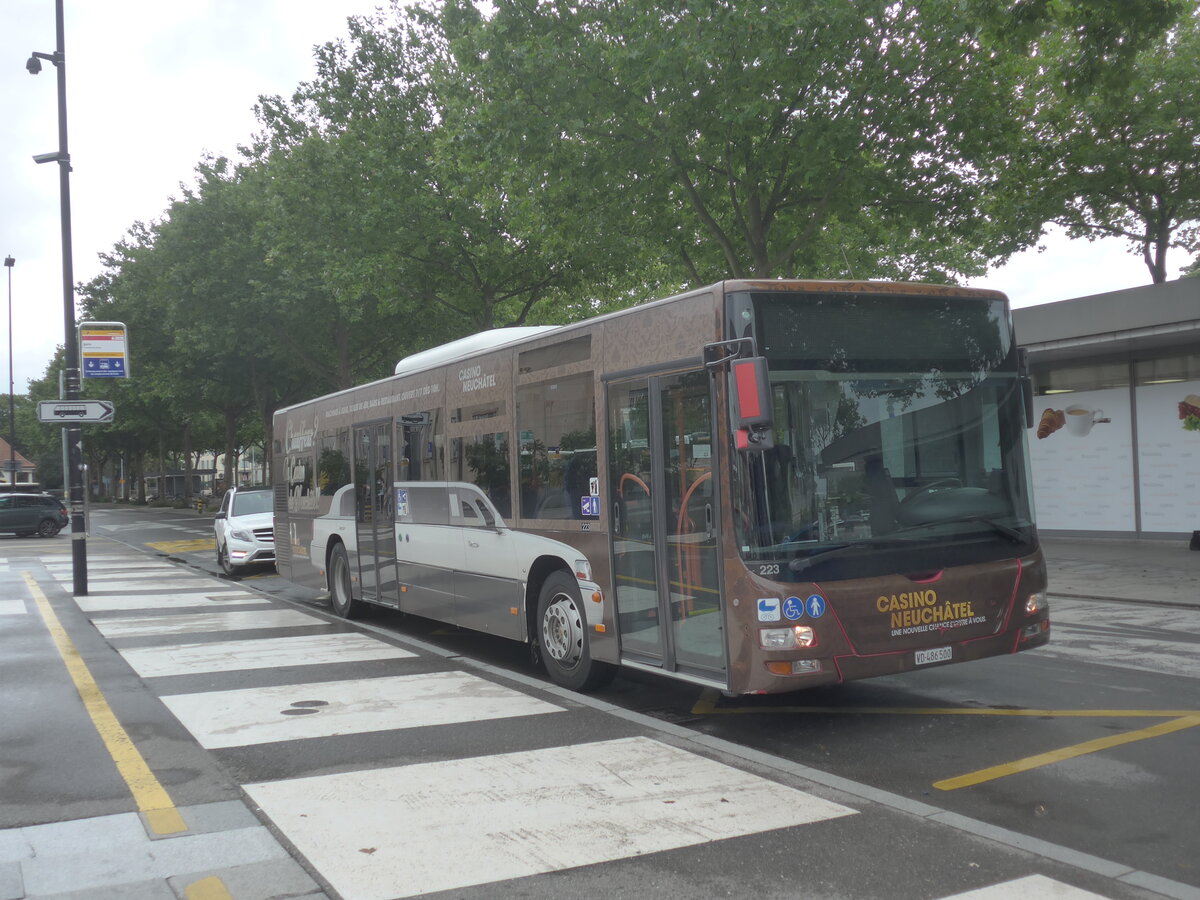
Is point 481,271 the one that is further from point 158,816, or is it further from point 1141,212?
point 158,816

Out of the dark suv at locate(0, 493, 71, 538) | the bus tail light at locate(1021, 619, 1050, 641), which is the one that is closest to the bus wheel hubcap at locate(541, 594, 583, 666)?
the bus tail light at locate(1021, 619, 1050, 641)

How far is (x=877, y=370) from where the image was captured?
6.58 m

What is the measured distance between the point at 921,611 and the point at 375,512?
7.23 metres

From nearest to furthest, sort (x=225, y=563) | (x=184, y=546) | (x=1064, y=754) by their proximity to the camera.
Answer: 1. (x=1064, y=754)
2. (x=225, y=563)
3. (x=184, y=546)

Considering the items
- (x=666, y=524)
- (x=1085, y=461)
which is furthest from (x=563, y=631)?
(x=1085, y=461)

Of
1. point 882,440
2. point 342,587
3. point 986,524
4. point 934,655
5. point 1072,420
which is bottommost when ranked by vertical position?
point 342,587

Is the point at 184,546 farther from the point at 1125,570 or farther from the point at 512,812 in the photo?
the point at 512,812

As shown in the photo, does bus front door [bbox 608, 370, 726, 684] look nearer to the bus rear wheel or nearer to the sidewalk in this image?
the bus rear wheel

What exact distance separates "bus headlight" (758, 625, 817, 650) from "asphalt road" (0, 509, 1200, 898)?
0.65 m

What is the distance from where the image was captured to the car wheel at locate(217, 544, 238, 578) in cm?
2006

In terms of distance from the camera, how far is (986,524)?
6.82 m

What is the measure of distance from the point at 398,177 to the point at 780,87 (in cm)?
1233

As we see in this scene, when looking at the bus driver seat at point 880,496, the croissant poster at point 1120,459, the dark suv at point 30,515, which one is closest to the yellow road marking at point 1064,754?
the bus driver seat at point 880,496

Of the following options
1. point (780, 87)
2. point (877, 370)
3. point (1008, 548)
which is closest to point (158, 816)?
point (877, 370)
